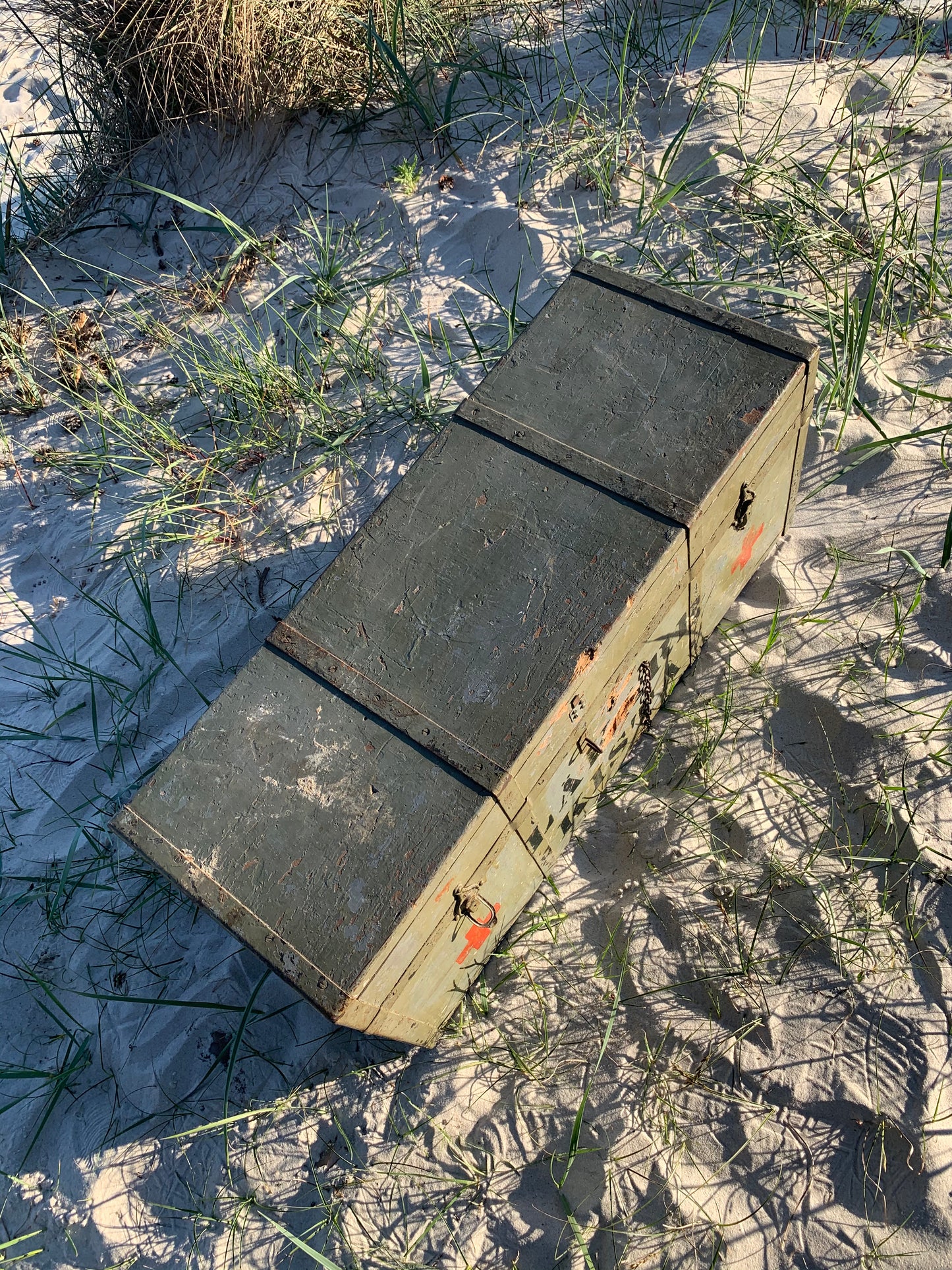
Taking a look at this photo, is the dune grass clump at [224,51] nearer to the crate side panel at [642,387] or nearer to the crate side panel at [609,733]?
the crate side panel at [642,387]

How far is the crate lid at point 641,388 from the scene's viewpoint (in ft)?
6.99

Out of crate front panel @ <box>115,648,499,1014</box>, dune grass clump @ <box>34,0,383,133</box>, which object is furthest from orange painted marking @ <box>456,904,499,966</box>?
dune grass clump @ <box>34,0,383,133</box>

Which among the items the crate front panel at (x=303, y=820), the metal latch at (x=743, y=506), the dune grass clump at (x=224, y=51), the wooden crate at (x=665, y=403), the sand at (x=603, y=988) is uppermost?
the dune grass clump at (x=224, y=51)

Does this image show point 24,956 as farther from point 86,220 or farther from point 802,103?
point 802,103

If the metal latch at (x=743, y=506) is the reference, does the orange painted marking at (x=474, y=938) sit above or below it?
below

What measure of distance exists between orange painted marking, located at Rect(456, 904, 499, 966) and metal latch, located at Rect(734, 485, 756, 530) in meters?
1.06

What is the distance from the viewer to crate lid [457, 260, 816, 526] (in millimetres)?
2131

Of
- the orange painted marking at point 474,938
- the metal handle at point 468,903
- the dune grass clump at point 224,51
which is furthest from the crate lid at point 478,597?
the dune grass clump at point 224,51

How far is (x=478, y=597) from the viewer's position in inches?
80.5

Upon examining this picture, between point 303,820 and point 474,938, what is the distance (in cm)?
51

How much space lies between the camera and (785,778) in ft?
8.15

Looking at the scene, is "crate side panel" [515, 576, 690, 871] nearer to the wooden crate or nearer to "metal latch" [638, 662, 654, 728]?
"metal latch" [638, 662, 654, 728]

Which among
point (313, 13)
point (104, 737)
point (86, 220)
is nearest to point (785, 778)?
point (104, 737)

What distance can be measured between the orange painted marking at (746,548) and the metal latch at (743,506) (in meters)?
0.13
